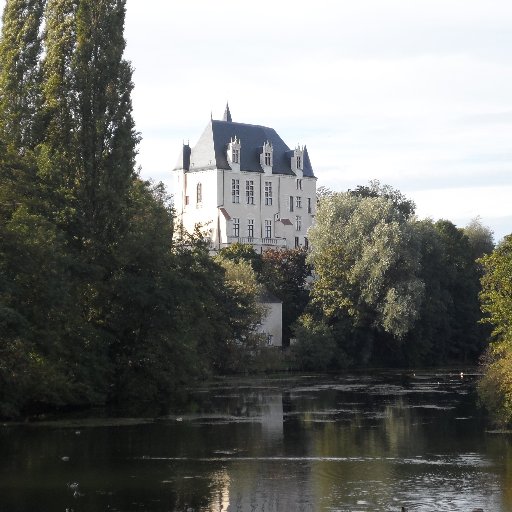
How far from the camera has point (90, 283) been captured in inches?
1775

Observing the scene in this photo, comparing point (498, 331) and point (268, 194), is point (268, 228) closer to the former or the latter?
point (268, 194)

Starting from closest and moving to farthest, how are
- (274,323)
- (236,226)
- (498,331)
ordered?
(498,331)
(274,323)
(236,226)

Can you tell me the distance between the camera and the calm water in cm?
2438

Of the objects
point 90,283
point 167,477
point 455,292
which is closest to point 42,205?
point 90,283

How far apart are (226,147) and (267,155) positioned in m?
5.50

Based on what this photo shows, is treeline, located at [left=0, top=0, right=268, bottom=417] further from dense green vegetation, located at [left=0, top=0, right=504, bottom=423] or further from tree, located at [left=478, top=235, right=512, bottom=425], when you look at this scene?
tree, located at [left=478, top=235, right=512, bottom=425]

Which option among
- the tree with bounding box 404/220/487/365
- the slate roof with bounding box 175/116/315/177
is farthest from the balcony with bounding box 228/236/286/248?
the tree with bounding box 404/220/487/365

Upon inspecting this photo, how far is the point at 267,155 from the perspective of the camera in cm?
12938

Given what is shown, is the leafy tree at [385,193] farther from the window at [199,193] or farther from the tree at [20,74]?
→ the tree at [20,74]

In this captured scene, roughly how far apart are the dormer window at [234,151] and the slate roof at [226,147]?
2.08 ft

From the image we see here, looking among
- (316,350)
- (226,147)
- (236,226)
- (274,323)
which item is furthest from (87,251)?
(236,226)

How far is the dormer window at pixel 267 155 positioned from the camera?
12900 centimetres

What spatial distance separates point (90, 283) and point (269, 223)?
87.2m

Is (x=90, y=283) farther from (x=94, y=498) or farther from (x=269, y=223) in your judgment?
(x=269, y=223)
